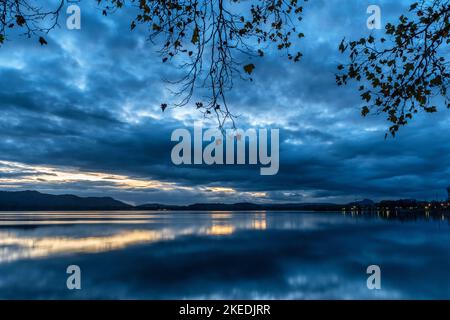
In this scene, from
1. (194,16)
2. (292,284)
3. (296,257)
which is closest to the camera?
(194,16)

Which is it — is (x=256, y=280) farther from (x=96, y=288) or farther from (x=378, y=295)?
(x=96, y=288)

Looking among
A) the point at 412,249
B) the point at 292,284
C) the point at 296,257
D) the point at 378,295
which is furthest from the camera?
the point at 412,249

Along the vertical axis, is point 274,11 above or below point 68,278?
above

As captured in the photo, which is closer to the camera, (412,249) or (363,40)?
(363,40)

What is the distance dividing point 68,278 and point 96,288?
3135mm

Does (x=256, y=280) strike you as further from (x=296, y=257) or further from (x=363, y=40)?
(x=363, y=40)

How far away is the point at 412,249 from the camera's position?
1296 inches

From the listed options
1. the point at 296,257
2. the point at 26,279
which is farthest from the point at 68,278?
→ the point at 296,257

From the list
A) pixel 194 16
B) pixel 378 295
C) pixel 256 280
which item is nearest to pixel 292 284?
pixel 256 280
